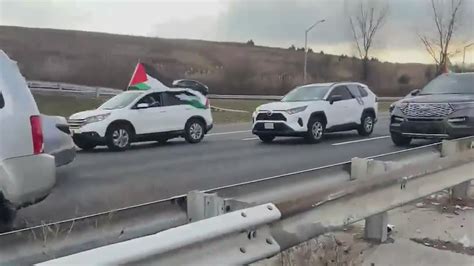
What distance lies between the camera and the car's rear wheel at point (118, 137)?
14.6 meters

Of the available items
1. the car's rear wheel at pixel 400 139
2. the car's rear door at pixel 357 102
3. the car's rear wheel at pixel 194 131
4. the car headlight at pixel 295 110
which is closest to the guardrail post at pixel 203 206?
the car's rear wheel at pixel 400 139

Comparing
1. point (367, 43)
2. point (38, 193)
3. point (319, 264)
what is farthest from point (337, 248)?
point (367, 43)

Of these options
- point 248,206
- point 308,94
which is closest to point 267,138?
point 308,94

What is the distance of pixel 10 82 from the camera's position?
5.27 m

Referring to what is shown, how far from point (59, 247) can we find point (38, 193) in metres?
2.13

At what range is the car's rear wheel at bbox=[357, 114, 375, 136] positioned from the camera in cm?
1781

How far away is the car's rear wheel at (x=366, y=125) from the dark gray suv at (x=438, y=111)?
3585mm

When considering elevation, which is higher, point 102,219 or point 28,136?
point 28,136

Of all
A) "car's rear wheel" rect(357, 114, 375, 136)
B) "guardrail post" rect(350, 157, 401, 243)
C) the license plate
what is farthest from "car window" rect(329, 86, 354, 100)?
"guardrail post" rect(350, 157, 401, 243)

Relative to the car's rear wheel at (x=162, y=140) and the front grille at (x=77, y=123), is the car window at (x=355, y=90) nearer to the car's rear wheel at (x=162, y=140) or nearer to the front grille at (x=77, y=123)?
the car's rear wheel at (x=162, y=140)

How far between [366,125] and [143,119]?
284 inches

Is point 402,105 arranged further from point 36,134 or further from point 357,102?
point 36,134

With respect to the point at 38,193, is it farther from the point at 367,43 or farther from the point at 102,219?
the point at 367,43

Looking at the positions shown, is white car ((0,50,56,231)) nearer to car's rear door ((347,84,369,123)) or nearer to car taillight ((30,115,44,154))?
car taillight ((30,115,44,154))
